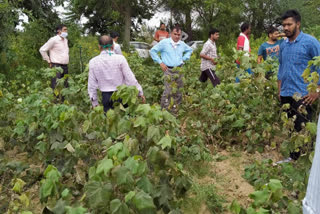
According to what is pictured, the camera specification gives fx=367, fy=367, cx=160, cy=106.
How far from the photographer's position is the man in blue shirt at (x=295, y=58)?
3.92 m

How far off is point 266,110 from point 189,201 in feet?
6.58

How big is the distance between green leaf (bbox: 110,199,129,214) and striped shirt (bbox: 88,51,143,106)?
2.39 m

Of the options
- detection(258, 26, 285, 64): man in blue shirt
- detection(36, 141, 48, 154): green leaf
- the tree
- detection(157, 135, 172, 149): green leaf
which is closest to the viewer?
detection(157, 135, 172, 149): green leaf

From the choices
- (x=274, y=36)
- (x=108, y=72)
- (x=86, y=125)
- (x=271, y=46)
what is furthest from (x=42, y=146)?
(x=274, y=36)

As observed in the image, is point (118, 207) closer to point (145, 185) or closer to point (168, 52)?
point (145, 185)

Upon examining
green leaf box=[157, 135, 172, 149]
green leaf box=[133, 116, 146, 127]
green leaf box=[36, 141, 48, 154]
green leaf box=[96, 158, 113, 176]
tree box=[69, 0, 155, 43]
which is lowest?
green leaf box=[36, 141, 48, 154]

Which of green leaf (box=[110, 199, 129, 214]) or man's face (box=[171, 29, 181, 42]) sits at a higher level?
man's face (box=[171, 29, 181, 42])

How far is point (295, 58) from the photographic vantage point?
4.02 metres

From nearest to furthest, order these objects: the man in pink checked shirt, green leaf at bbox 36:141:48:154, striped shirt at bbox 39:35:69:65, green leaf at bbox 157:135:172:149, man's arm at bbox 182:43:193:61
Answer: green leaf at bbox 157:135:172:149, green leaf at bbox 36:141:48:154, the man in pink checked shirt, man's arm at bbox 182:43:193:61, striped shirt at bbox 39:35:69:65

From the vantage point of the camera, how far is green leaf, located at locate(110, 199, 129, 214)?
2076 mm

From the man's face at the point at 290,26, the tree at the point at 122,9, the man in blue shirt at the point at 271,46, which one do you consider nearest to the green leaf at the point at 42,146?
the man's face at the point at 290,26

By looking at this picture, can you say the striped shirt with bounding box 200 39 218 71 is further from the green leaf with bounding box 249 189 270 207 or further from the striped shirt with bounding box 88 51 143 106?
the green leaf with bounding box 249 189 270 207

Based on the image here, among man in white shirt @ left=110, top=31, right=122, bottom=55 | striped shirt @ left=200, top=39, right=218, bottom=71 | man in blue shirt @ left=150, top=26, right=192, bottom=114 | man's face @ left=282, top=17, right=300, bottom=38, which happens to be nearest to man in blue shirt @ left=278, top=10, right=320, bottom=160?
man's face @ left=282, top=17, right=300, bottom=38

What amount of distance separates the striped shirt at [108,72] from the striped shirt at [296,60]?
1684 mm
